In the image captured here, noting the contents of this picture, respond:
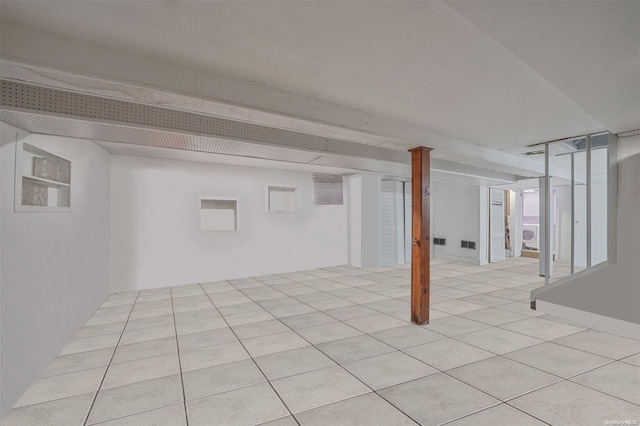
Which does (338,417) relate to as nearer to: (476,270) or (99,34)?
(99,34)

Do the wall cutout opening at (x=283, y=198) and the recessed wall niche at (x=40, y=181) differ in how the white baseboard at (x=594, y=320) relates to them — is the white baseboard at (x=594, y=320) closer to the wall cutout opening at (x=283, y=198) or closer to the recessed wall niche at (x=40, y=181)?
the wall cutout opening at (x=283, y=198)

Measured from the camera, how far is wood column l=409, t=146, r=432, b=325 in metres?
3.96

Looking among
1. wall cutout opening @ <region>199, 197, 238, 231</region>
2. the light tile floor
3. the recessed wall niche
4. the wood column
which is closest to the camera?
the light tile floor

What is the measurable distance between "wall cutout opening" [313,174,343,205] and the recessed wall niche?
5370 mm

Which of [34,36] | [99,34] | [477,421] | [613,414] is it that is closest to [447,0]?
[99,34]

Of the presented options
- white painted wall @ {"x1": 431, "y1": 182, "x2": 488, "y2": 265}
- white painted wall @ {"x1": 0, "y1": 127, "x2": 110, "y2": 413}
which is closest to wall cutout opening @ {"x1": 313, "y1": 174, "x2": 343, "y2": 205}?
white painted wall @ {"x1": 431, "y1": 182, "x2": 488, "y2": 265}

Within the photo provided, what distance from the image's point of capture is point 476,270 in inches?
323

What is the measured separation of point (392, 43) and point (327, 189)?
6258mm

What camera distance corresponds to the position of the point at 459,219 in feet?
31.9

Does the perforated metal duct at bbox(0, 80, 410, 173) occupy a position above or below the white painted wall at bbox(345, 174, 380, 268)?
above

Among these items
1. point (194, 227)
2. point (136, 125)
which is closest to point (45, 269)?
point (136, 125)

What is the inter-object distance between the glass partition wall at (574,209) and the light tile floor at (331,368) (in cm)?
306

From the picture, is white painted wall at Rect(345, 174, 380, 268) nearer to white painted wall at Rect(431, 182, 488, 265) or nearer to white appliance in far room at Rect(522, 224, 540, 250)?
white painted wall at Rect(431, 182, 488, 265)

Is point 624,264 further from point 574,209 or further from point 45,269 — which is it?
point 45,269
